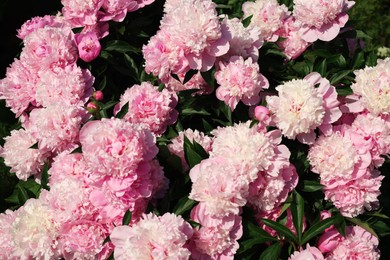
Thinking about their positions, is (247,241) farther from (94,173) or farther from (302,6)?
(302,6)

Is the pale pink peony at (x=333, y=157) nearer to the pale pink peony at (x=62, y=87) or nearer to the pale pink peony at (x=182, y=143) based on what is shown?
the pale pink peony at (x=182, y=143)

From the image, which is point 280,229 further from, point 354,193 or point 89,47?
point 89,47

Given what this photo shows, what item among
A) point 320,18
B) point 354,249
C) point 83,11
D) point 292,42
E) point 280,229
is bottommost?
point 354,249

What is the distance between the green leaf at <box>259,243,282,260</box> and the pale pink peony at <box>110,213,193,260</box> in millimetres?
279

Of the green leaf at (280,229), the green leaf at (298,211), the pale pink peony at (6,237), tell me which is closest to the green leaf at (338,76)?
the green leaf at (298,211)

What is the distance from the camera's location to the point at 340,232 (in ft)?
5.41

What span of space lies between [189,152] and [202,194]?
162mm

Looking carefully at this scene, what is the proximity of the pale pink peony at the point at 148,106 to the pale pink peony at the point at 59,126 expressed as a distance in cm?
16

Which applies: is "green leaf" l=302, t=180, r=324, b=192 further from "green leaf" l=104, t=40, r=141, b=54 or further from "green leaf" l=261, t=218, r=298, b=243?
"green leaf" l=104, t=40, r=141, b=54

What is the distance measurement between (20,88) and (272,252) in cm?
109

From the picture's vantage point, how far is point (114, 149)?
1443 millimetres

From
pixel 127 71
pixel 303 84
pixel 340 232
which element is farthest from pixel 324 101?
pixel 127 71

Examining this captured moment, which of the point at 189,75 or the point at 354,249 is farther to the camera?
the point at 189,75

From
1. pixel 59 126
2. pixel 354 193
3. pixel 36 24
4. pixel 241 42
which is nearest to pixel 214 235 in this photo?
pixel 354 193
